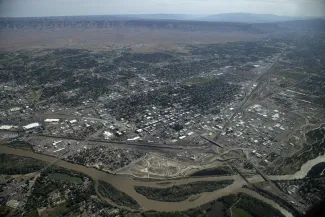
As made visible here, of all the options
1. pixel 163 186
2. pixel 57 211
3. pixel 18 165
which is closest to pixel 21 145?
pixel 18 165

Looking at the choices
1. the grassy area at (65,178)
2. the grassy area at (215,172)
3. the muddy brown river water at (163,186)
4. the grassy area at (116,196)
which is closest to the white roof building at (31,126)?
the muddy brown river water at (163,186)

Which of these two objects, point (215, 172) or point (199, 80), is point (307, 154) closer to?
point (215, 172)

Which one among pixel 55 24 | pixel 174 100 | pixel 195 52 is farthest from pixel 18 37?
pixel 174 100

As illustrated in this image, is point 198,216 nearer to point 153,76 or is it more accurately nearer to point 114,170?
point 114,170

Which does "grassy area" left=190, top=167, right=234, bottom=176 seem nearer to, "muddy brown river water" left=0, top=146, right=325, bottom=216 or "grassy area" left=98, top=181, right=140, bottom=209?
"muddy brown river water" left=0, top=146, right=325, bottom=216

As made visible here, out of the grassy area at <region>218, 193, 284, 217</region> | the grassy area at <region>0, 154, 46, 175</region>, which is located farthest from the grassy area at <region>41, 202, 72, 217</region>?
the grassy area at <region>218, 193, 284, 217</region>

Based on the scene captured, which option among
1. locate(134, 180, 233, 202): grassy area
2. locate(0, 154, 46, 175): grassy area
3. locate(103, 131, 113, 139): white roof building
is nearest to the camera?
locate(134, 180, 233, 202): grassy area
